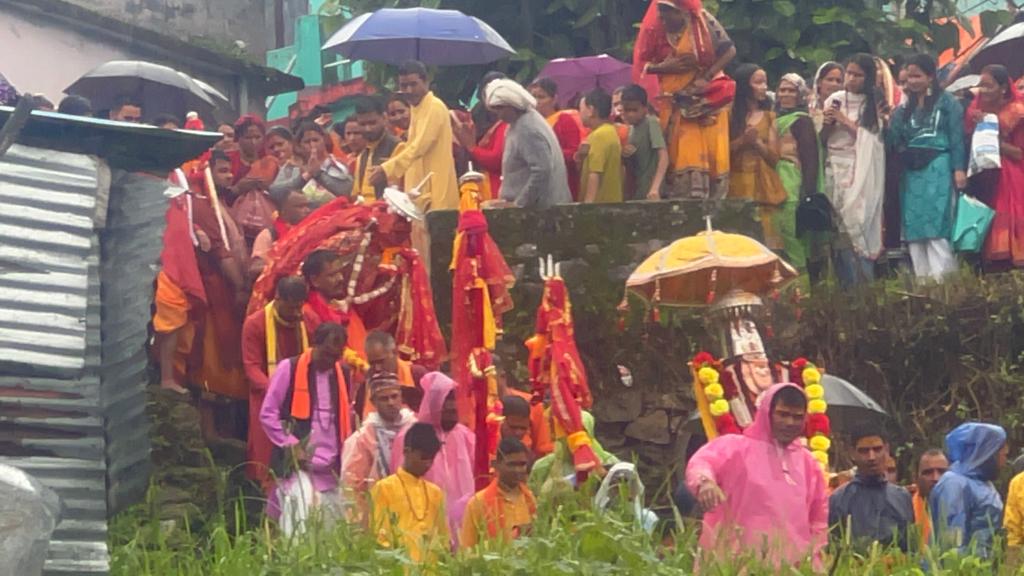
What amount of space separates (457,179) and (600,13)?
5.19 m

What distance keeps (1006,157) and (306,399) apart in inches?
191

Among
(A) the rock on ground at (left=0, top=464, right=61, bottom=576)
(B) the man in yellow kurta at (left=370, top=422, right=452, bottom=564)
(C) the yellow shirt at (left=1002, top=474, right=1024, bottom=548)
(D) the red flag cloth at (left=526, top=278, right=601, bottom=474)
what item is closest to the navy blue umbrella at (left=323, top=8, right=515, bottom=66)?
(D) the red flag cloth at (left=526, top=278, right=601, bottom=474)

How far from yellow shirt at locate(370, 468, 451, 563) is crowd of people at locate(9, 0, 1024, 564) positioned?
237 millimetres

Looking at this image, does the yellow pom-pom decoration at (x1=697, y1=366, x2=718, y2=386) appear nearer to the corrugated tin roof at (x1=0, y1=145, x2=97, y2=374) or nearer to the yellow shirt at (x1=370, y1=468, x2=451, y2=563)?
the yellow shirt at (x1=370, y1=468, x2=451, y2=563)

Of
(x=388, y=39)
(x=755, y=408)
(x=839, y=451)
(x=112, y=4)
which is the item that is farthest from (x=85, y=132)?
(x=112, y=4)

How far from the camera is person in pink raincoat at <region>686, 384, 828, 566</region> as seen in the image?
9.26m

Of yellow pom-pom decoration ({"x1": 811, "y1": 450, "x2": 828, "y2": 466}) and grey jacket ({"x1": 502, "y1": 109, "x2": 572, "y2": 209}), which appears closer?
yellow pom-pom decoration ({"x1": 811, "y1": 450, "x2": 828, "y2": 466})

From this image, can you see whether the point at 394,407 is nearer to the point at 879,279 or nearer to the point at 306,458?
the point at 306,458

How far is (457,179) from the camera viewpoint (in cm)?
1427

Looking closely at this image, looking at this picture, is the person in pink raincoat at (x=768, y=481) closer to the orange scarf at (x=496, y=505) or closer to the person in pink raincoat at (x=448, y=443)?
the orange scarf at (x=496, y=505)

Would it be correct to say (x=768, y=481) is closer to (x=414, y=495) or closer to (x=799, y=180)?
(x=414, y=495)

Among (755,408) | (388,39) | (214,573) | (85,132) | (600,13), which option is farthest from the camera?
(600,13)

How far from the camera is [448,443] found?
10711 mm

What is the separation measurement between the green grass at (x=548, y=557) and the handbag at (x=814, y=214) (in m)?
4.91
